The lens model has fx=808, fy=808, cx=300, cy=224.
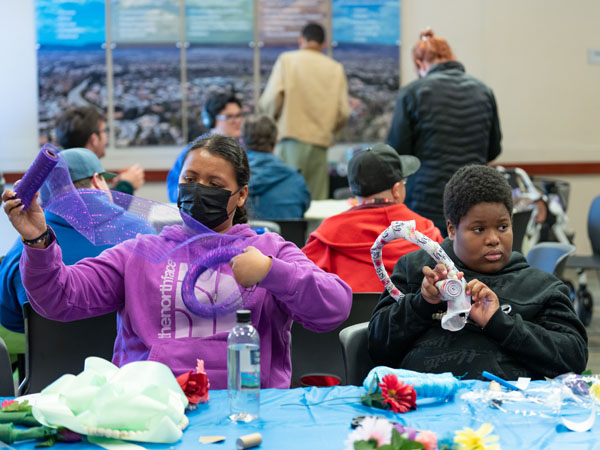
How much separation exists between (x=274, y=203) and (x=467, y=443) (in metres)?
3.32

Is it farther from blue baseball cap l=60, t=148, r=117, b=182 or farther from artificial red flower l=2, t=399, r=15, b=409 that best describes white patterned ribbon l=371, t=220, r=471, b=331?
blue baseball cap l=60, t=148, r=117, b=182

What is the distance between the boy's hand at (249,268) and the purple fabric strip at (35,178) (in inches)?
19.7

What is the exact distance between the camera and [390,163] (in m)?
3.26

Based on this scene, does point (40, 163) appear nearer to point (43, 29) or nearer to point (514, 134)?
point (43, 29)

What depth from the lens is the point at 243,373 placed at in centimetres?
179

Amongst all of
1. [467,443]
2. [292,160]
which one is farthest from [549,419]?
[292,160]

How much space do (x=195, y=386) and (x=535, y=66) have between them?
23.3ft

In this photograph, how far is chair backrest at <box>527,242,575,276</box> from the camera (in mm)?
3286

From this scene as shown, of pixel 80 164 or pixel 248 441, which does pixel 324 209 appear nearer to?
pixel 80 164

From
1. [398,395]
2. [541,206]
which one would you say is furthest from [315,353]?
[541,206]

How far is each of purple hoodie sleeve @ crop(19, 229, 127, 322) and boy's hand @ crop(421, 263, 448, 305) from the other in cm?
83

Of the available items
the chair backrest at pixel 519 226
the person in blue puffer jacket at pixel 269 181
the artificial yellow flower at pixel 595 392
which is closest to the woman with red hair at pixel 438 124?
the chair backrest at pixel 519 226

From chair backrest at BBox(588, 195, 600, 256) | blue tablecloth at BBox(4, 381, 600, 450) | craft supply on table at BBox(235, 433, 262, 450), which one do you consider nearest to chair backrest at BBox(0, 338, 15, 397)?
blue tablecloth at BBox(4, 381, 600, 450)

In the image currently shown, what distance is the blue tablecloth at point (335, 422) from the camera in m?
1.61
